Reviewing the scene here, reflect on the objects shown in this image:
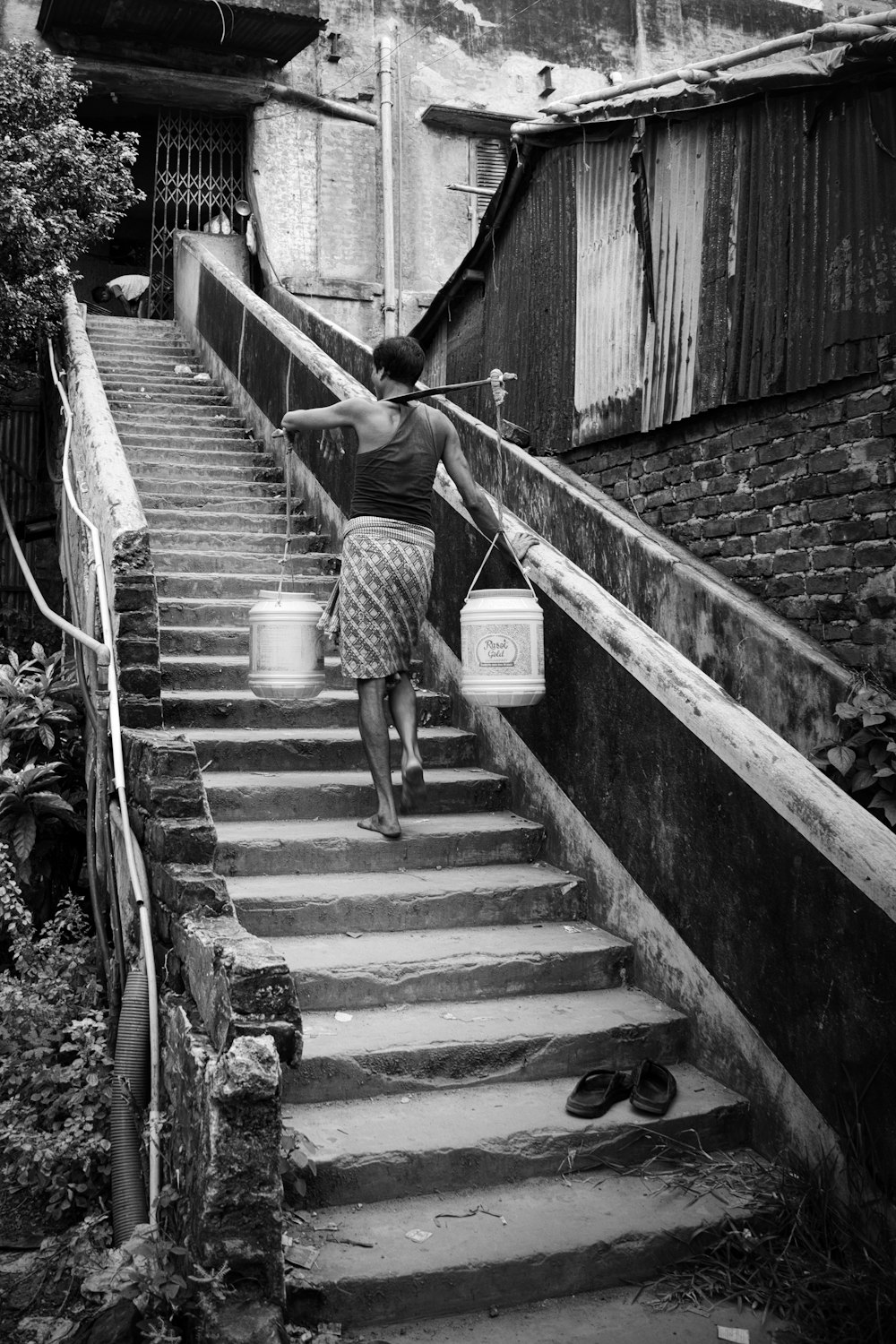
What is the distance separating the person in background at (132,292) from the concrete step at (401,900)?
11596 millimetres

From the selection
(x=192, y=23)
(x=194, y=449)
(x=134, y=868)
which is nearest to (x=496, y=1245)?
(x=134, y=868)

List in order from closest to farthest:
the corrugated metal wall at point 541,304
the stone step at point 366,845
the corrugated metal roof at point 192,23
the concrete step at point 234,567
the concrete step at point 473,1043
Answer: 1. the concrete step at point 473,1043
2. the stone step at point 366,845
3. the concrete step at point 234,567
4. the corrugated metal wall at point 541,304
5. the corrugated metal roof at point 192,23

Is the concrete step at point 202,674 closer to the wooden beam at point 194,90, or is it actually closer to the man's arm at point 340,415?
the man's arm at point 340,415

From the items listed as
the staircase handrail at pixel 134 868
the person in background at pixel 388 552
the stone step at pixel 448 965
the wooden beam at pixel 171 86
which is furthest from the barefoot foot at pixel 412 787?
the wooden beam at pixel 171 86

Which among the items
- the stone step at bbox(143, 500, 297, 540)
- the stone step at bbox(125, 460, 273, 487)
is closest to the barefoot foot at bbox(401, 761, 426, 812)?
the stone step at bbox(143, 500, 297, 540)

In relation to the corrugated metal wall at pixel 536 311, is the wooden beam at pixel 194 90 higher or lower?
higher

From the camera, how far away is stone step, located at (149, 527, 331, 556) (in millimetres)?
6902

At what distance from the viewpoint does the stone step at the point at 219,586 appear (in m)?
6.35

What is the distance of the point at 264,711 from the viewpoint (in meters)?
5.52

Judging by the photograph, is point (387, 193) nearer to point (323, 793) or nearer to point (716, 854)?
point (323, 793)

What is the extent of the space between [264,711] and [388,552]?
116cm

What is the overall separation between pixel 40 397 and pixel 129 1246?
1110cm

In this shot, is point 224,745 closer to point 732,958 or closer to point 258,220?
point 732,958

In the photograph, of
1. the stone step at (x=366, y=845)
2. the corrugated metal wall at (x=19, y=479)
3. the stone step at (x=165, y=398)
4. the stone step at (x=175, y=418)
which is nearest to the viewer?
the stone step at (x=366, y=845)
